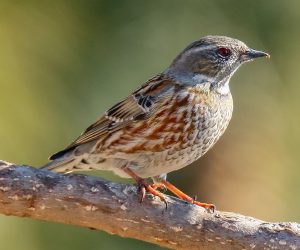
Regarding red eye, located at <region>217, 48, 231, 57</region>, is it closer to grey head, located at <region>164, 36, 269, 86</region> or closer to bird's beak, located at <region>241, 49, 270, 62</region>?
grey head, located at <region>164, 36, 269, 86</region>

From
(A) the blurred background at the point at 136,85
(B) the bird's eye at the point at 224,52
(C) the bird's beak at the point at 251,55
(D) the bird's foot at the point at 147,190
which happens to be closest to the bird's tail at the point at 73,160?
(A) the blurred background at the point at 136,85

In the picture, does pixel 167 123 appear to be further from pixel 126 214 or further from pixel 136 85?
pixel 136 85

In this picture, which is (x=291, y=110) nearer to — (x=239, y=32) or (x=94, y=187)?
(x=239, y=32)

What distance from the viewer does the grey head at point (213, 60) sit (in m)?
7.56

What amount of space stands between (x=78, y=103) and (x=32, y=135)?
0.65m

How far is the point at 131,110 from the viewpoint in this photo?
7379 mm

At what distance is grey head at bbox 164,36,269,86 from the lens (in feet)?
24.8

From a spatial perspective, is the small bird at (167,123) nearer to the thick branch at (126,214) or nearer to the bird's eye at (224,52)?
the bird's eye at (224,52)

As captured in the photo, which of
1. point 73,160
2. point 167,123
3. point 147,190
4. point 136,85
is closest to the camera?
point 147,190

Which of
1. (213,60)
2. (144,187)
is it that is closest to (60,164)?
(144,187)

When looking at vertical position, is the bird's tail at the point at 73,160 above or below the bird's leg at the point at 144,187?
above

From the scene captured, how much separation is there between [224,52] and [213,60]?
10cm

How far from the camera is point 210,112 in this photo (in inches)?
285

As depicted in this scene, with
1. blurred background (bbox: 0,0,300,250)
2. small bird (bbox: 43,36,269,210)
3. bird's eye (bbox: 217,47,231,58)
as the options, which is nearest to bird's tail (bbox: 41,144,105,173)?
small bird (bbox: 43,36,269,210)
